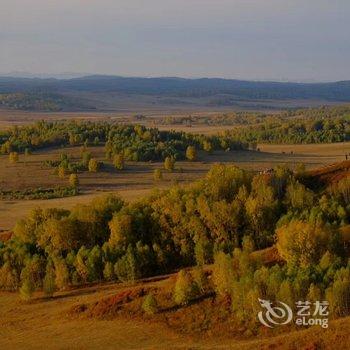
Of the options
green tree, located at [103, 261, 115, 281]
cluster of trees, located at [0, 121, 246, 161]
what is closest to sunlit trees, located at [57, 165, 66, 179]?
cluster of trees, located at [0, 121, 246, 161]

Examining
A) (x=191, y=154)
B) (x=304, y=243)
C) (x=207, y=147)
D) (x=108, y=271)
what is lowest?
(x=191, y=154)

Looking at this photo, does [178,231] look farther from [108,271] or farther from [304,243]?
[304,243]

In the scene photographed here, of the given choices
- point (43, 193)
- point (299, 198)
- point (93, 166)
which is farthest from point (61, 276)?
point (93, 166)

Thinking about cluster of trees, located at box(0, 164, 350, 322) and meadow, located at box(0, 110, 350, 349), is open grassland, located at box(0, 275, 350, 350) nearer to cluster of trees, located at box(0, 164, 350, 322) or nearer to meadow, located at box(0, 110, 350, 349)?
meadow, located at box(0, 110, 350, 349)

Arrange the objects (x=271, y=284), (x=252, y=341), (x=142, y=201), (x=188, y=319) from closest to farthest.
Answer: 1. (x=252, y=341)
2. (x=271, y=284)
3. (x=188, y=319)
4. (x=142, y=201)

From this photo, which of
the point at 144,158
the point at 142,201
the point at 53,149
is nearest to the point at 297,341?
the point at 142,201

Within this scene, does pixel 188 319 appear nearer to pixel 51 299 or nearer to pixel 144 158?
pixel 51 299
